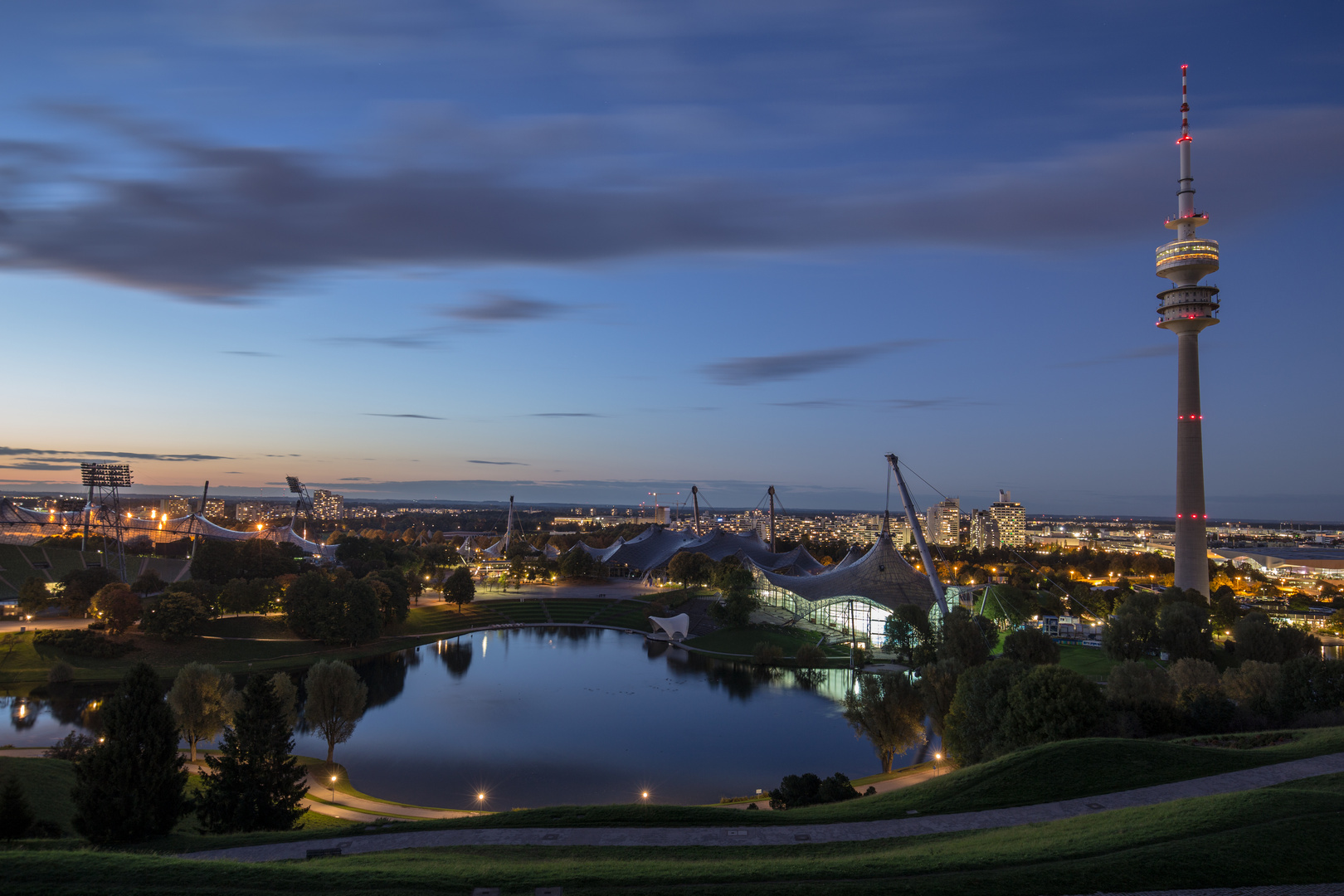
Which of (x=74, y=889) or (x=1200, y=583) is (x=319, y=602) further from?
(x=1200, y=583)

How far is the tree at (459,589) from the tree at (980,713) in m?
48.1

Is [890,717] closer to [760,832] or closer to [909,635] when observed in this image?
[760,832]

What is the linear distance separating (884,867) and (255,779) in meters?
15.9

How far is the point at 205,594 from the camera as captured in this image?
53.0 metres

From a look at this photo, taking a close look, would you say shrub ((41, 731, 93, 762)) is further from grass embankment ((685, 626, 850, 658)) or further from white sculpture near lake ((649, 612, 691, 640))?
white sculpture near lake ((649, 612, 691, 640))

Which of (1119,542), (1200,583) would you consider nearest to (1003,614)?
(1200,583)

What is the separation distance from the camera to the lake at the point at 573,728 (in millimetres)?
26844

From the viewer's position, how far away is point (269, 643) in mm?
50156

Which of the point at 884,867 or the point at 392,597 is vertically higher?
the point at 884,867

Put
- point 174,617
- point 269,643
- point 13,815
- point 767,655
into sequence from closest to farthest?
1. point 13,815
2. point 174,617
3. point 767,655
4. point 269,643

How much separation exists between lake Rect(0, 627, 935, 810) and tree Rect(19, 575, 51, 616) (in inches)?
719

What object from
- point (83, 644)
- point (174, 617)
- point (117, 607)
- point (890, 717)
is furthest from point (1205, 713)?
point (117, 607)

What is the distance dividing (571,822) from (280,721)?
972 centimetres

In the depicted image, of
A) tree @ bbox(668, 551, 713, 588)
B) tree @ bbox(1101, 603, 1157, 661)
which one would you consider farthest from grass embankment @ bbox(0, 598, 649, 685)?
tree @ bbox(1101, 603, 1157, 661)
